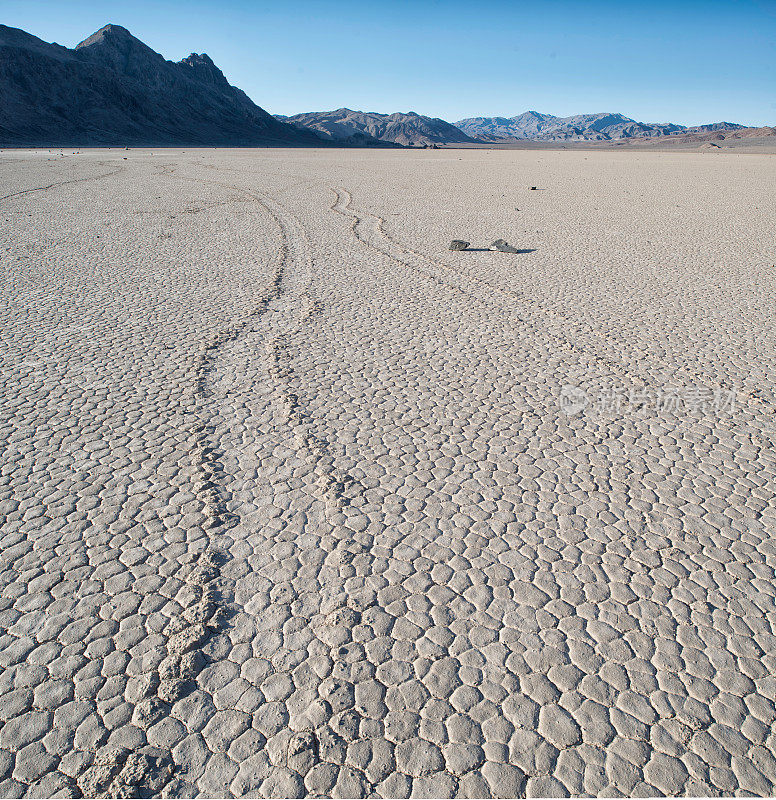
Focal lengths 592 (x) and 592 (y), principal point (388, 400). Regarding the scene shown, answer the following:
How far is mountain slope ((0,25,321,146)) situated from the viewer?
6644cm

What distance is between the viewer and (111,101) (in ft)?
252

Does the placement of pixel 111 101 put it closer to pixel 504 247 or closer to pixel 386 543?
pixel 504 247

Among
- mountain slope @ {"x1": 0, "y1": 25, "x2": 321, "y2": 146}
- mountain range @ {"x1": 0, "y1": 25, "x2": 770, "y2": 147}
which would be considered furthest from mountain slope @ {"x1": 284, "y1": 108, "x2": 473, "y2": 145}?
mountain slope @ {"x1": 0, "y1": 25, "x2": 321, "y2": 146}

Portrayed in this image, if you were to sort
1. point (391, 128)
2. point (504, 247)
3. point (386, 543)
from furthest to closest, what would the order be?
point (391, 128), point (504, 247), point (386, 543)

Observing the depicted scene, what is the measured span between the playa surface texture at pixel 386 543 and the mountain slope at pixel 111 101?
65.3 m

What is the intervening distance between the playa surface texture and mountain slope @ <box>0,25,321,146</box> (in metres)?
A: 65.3

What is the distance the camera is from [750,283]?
8.59 metres

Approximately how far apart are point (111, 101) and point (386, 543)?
90.9 metres

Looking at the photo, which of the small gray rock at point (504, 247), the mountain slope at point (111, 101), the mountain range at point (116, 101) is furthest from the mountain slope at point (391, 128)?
Answer: the small gray rock at point (504, 247)

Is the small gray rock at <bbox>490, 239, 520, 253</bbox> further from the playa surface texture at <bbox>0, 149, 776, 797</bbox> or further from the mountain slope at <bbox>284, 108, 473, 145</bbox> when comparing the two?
the mountain slope at <bbox>284, 108, 473, 145</bbox>

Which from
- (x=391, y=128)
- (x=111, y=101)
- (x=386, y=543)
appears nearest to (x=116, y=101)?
(x=111, y=101)

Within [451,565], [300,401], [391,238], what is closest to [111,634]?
[451,565]

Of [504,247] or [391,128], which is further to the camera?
[391,128]

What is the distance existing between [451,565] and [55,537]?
222 cm
